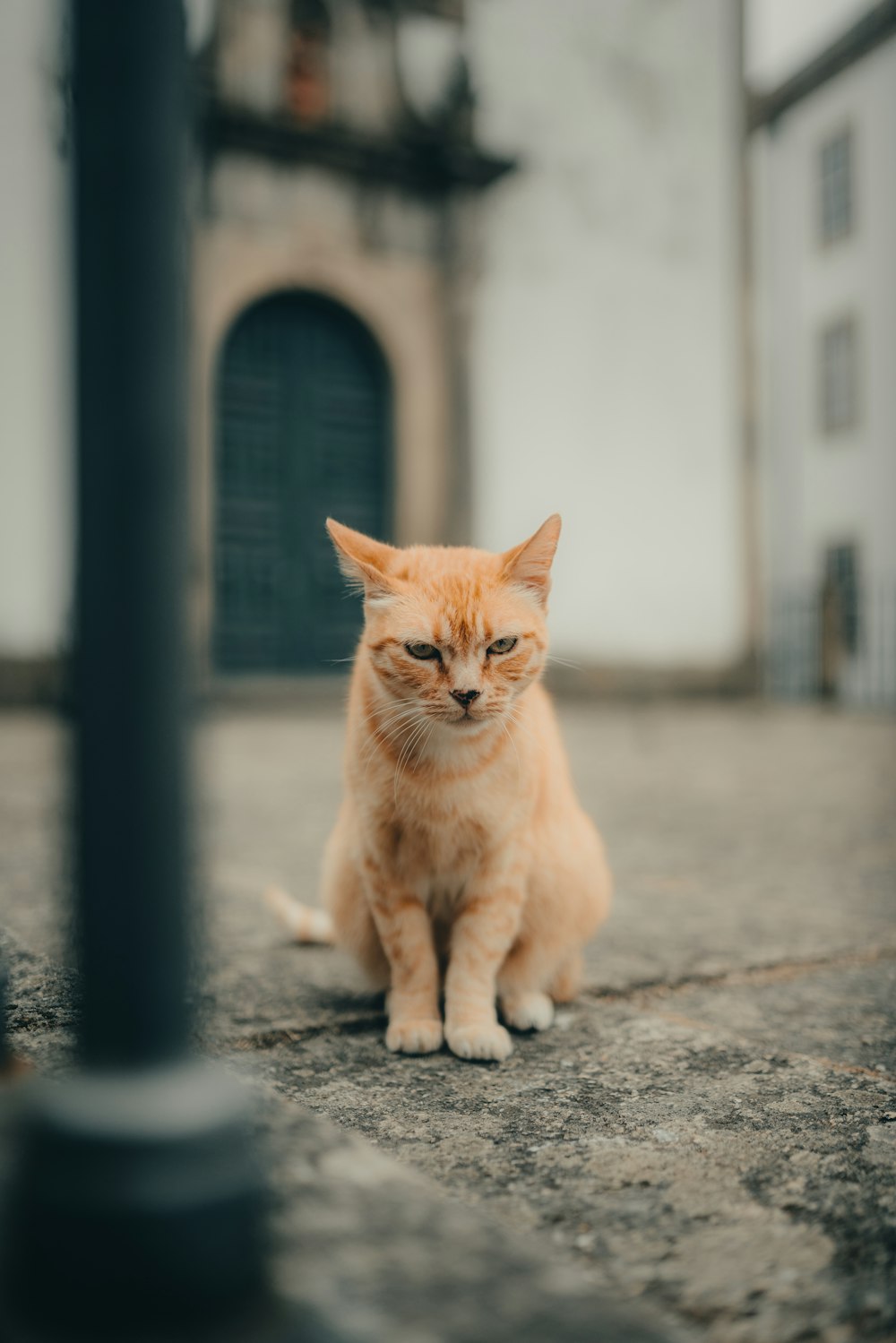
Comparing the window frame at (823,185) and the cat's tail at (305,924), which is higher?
the window frame at (823,185)

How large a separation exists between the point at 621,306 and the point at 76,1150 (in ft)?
32.8

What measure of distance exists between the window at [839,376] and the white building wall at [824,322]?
0.11 m

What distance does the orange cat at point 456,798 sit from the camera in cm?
166

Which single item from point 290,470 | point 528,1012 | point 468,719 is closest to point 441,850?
point 468,719

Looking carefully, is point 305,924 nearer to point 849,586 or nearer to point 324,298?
point 324,298

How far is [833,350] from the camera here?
15.2 m

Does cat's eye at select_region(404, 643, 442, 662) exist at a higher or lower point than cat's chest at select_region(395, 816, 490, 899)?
higher

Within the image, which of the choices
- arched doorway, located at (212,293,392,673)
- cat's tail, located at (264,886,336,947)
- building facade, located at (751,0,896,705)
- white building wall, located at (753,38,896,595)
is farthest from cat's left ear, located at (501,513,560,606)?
white building wall, located at (753,38,896,595)

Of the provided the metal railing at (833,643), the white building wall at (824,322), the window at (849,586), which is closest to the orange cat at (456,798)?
the metal railing at (833,643)

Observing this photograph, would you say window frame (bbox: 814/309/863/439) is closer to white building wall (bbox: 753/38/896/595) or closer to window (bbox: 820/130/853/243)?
white building wall (bbox: 753/38/896/595)

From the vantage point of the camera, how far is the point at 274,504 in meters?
9.24

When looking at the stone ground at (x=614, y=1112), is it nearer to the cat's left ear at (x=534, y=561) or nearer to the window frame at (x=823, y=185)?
the cat's left ear at (x=534, y=561)

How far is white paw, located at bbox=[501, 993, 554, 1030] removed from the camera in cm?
182

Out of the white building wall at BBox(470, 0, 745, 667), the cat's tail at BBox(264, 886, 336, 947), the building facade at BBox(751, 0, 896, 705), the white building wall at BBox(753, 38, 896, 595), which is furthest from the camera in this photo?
the white building wall at BBox(753, 38, 896, 595)
